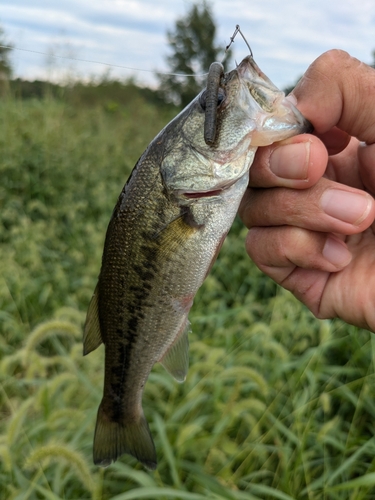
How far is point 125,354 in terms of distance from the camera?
171 centimetres

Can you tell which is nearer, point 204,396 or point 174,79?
point 204,396

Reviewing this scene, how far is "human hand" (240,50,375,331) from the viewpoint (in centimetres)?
152

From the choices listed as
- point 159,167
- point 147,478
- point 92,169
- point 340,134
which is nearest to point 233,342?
point 147,478

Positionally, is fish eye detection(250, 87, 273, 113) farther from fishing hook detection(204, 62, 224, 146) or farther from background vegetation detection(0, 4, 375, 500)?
background vegetation detection(0, 4, 375, 500)

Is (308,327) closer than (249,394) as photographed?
No

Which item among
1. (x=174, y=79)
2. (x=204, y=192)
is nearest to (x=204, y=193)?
(x=204, y=192)

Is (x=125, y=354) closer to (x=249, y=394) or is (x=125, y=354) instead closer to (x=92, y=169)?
(x=249, y=394)

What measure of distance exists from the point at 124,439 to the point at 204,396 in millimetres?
904

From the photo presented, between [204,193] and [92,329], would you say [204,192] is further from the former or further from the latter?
[92,329]

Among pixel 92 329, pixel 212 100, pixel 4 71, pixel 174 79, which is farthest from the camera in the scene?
pixel 174 79

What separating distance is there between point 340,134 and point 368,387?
65.4 inches

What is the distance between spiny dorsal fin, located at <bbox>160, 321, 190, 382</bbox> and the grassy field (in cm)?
46

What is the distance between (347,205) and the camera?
153 centimetres

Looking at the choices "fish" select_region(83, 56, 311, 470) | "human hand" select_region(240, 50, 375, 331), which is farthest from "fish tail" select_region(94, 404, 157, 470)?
"human hand" select_region(240, 50, 375, 331)
